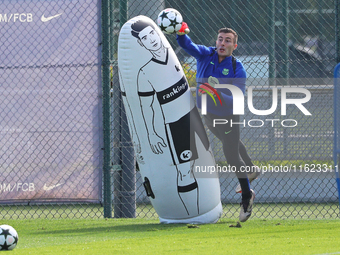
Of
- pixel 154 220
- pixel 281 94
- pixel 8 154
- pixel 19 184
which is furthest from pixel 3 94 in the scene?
pixel 281 94

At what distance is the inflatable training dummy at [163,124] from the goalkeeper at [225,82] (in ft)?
0.80

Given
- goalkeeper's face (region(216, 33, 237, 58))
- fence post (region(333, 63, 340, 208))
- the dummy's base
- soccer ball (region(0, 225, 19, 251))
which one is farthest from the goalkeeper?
soccer ball (region(0, 225, 19, 251))

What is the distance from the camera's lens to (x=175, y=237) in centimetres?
388

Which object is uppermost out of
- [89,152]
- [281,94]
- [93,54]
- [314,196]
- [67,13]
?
[67,13]

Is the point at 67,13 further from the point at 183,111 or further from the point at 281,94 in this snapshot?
the point at 281,94

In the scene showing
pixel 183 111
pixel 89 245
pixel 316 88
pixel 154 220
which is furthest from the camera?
pixel 316 88

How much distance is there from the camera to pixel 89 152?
5.60 m

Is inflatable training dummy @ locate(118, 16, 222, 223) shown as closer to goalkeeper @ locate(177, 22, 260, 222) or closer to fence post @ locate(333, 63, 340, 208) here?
goalkeeper @ locate(177, 22, 260, 222)

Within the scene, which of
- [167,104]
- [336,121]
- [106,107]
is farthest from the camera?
[106,107]

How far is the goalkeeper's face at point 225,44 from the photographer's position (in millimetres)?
4805

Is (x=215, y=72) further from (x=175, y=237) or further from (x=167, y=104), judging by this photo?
(x=175, y=237)

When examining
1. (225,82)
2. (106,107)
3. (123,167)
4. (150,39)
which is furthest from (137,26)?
(123,167)

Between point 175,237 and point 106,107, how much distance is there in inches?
82.2

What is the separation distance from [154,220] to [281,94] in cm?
253
